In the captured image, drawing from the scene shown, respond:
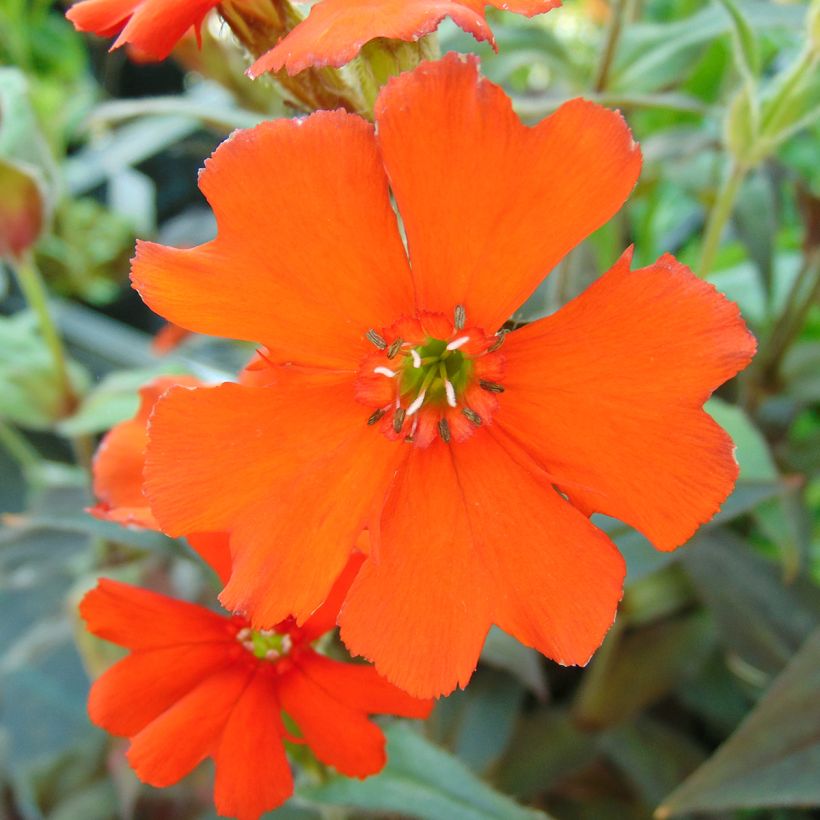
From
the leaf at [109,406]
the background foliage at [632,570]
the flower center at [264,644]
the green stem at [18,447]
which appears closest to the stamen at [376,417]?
the flower center at [264,644]

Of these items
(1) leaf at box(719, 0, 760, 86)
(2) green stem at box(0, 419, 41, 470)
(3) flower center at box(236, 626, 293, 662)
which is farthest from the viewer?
(2) green stem at box(0, 419, 41, 470)

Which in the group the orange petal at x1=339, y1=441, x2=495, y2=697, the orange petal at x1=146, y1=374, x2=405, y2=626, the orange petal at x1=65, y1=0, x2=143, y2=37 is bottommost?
the orange petal at x1=339, y1=441, x2=495, y2=697

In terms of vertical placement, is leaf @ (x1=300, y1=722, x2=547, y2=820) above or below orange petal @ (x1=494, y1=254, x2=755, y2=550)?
below

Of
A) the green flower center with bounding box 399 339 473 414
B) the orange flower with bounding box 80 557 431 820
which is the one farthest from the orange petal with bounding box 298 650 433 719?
the green flower center with bounding box 399 339 473 414

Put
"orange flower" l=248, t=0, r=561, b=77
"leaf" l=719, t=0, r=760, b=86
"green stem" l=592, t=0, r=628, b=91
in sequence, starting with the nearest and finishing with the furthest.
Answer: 1. "orange flower" l=248, t=0, r=561, b=77
2. "leaf" l=719, t=0, r=760, b=86
3. "green stem" l=592, t=0, r=628, b=91

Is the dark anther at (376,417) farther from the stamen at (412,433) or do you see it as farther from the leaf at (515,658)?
the leaf at (515,658)

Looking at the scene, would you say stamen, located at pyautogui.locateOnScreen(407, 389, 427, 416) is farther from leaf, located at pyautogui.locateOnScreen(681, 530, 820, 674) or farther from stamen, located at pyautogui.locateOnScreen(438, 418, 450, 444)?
leaf, located at pyautogui.locateOnScreen(681, 530, 820, 674)

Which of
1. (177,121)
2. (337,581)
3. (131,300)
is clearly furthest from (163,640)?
(131,300)

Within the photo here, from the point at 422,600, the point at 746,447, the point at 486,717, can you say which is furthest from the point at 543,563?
the point at 486,717
